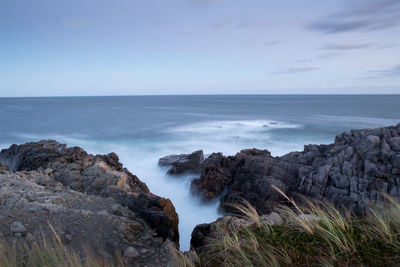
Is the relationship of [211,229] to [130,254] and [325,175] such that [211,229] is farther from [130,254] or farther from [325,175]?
[325,175]

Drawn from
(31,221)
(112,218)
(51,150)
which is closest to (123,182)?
(112,218)

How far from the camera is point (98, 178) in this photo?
11750mm

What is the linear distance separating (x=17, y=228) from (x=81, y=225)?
1.40 meters

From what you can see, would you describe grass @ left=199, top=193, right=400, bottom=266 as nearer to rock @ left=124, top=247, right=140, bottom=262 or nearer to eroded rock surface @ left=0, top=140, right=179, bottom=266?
rock @ left=124, top=247, right=140, bottom=262

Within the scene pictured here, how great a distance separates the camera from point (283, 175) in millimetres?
14367

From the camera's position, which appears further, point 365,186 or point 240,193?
point 240,193

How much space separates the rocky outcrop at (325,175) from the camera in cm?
1204

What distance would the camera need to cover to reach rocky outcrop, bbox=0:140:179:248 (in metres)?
8.47

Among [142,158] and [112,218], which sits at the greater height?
[112,218]

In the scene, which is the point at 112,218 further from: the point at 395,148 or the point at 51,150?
the point at 395,148

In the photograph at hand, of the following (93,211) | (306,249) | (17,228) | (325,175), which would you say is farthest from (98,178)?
(325,175)

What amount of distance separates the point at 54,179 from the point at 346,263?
1192 cm

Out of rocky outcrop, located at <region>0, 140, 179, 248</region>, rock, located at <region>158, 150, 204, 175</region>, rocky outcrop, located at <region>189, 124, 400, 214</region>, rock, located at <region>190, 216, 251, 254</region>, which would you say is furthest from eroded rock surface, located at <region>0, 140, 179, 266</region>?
rock, located at <region>158, 150, 204, 175</region>

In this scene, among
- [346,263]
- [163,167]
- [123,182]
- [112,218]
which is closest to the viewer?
[346,263]
